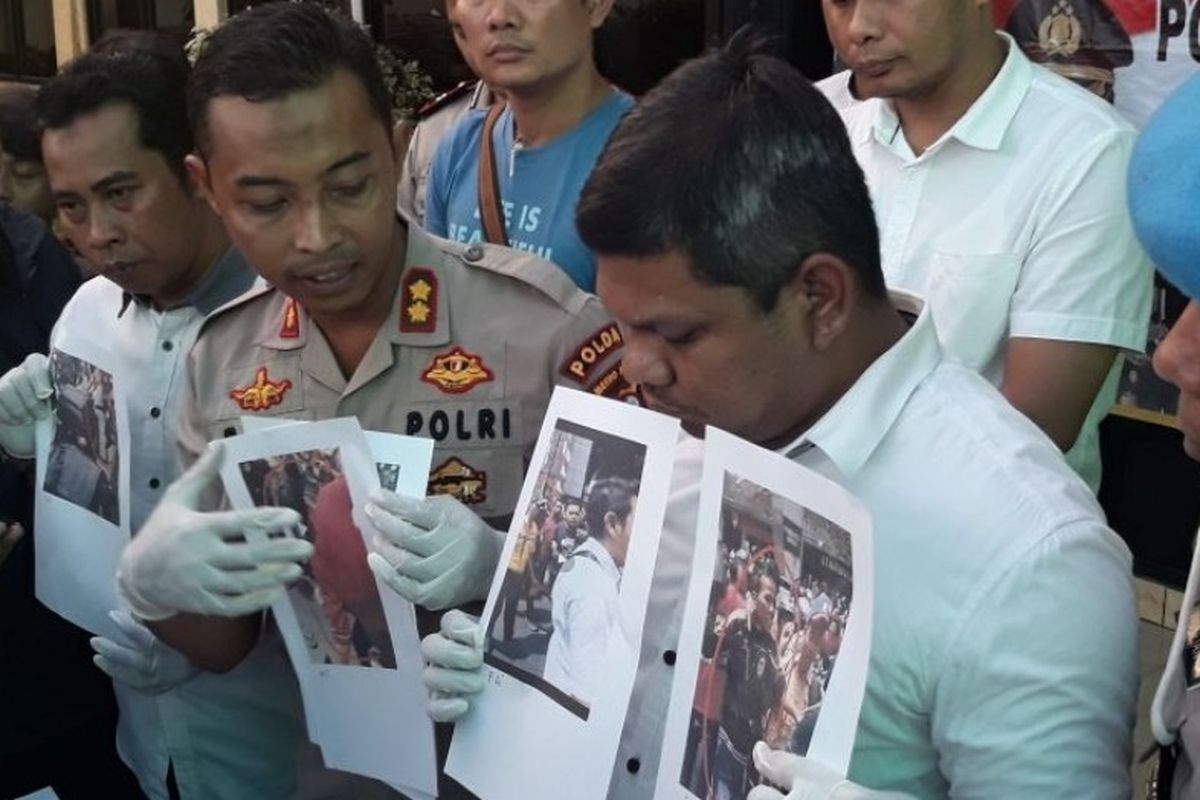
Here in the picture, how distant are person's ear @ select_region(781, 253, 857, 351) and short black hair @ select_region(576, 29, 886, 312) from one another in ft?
0.03

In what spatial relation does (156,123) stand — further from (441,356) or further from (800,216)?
(800,216)

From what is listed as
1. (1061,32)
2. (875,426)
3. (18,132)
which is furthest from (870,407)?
(18,132)

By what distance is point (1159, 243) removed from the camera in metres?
0.97

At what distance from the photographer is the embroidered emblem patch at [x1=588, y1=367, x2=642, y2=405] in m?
1.53

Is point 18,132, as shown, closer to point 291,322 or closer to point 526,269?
point 291,322

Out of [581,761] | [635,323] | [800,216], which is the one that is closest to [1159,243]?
[800,216]

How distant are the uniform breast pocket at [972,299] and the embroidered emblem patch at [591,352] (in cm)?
54

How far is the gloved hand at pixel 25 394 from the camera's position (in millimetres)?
1926

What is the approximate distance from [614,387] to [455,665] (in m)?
0.37

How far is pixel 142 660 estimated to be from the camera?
5.86 ft

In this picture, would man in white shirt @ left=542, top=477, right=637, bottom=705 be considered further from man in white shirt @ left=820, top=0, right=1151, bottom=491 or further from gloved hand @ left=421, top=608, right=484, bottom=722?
man in white shirt @ left=820, top=0, right=1151, bottom=491

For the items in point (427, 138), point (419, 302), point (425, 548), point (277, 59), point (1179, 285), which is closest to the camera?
point (1179, 285)

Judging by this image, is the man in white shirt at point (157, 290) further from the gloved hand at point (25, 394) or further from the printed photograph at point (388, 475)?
the printed photograph at point (388, 475)

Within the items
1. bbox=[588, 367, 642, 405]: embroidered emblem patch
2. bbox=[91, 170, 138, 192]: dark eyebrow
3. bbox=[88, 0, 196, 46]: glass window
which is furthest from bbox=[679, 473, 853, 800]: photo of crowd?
bbox=[88, 0, 196, 46]: glass window
